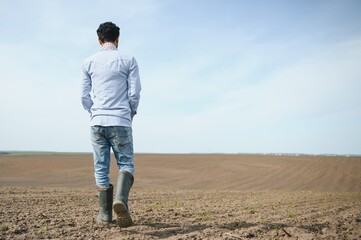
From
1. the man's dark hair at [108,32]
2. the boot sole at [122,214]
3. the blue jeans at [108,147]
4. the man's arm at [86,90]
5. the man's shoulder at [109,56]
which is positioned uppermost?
the man's dark hair at [108,32]

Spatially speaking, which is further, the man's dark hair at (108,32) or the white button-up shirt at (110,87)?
the man's dark hair at (108,32)

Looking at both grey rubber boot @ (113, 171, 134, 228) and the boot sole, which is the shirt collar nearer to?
grey rubber boot @ (113, 171, 134, 228)

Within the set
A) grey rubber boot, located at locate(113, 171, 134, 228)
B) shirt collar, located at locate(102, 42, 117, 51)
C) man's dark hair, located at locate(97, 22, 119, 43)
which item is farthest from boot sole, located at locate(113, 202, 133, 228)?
man's dark hair, located at locate(97, 22, 119, 43)

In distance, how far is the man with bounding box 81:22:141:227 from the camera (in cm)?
377

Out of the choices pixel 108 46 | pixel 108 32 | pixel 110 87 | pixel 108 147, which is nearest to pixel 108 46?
pixel 108 46

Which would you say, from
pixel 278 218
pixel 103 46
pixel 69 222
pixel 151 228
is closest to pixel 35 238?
pixel 69 222

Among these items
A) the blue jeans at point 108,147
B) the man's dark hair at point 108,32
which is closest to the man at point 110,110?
the blue jeans at point 108,147

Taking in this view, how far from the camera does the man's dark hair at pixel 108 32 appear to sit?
410 cm

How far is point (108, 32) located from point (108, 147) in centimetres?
155

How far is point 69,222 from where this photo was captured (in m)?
4.09

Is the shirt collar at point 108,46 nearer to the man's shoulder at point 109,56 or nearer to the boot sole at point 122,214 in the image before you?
the man's shoulder at point 109,56

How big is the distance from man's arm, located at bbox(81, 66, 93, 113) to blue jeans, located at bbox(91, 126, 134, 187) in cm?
33

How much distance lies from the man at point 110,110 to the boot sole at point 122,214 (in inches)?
2.1

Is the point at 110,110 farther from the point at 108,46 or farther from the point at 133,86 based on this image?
the point at 108,46
